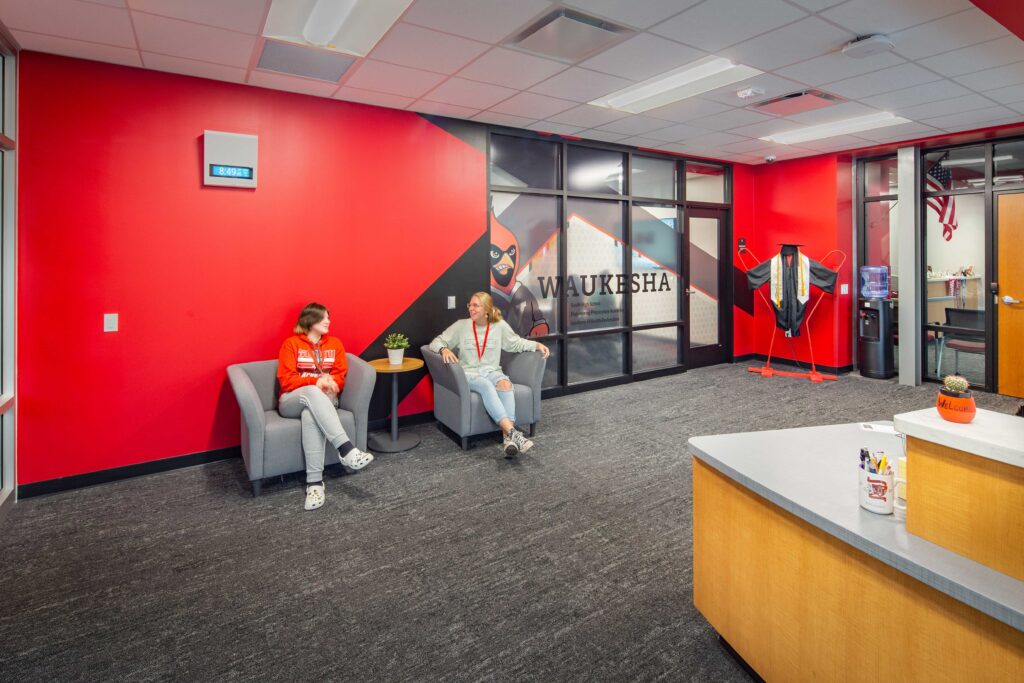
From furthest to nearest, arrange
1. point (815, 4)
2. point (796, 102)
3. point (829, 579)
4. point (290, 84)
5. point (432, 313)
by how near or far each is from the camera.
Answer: point (432, 313) < point (796, 102) < point (290, 84) < point (815, 4) < point (829, 579)

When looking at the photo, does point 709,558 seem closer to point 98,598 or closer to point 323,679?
point 323,679

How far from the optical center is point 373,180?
15.7ft

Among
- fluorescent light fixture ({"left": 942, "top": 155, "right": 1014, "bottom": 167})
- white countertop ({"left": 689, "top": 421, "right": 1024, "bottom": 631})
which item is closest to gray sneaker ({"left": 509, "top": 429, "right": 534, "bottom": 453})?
white countertop ({"left": 689, "top": 421, "right": 1024, "bottom": 631})

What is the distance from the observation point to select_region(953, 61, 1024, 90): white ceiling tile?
13.1 ft

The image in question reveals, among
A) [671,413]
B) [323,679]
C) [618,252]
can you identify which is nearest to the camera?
[323,679]

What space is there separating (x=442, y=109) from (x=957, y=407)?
4.33 metres

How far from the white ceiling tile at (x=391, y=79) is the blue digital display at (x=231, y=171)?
0.94 m

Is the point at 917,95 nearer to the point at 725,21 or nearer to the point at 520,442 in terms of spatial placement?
the point at 725,21

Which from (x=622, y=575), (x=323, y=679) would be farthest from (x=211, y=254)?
(x=622, y=575)

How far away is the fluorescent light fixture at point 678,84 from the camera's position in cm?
405

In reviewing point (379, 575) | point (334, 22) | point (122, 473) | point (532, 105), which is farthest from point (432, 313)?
point (379, 575)

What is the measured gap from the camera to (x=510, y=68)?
12.7ft

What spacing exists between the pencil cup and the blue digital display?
414 cm

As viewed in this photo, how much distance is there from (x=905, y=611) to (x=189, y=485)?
12.7ft
